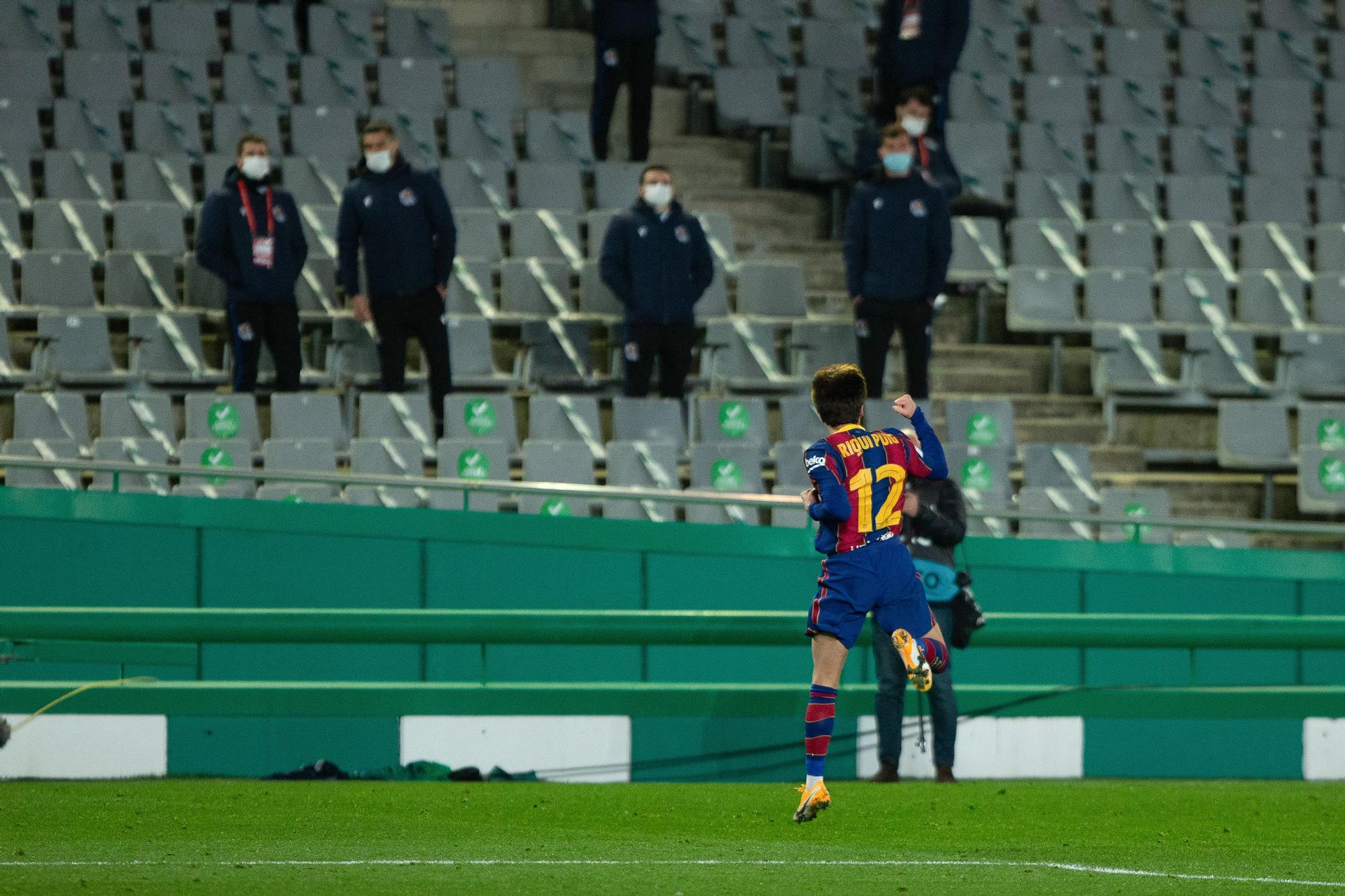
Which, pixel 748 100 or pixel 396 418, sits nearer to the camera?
pixel 396 418

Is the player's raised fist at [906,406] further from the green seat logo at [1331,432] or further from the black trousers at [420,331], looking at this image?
the green seat logo at [1331,432]

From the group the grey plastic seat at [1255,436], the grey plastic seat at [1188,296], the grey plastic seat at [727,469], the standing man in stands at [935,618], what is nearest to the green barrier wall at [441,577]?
the grey plastic seat at [727,469]

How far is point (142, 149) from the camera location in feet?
49.2

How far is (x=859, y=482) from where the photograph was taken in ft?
23.9

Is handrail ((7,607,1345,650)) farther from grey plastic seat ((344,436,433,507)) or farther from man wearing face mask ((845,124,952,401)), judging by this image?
man wearing face mask ((845,124,952,401))

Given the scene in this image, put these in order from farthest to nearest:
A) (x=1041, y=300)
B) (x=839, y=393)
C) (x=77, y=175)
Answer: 1. (x=1041, y=300)
2. (x=77, y=175)
3. (x=839, y=393)

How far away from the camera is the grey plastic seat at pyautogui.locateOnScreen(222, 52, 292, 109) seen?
15688 millimetres

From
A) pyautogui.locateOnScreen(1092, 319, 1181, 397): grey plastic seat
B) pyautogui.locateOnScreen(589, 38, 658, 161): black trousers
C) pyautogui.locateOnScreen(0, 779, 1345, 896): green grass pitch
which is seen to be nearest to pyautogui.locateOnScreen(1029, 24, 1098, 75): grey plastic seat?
pyautogui.locateOnScreen(589, 38, 658, 161): black trousers

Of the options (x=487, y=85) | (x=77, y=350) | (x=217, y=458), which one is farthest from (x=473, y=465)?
(x=487, y=85)

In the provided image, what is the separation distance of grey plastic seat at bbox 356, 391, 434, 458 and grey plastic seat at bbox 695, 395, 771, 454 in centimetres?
178

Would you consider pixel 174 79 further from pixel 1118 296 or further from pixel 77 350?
pixel 1118 296

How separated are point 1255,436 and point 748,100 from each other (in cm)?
534

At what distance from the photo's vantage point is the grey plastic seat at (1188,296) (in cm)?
1488

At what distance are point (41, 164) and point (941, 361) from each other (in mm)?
6907
